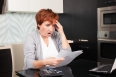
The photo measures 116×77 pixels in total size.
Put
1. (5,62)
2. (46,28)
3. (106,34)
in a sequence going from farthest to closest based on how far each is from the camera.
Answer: (106,34) < (5,62) < (46,28)

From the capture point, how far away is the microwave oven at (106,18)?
2549mm

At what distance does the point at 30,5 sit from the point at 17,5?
24cm

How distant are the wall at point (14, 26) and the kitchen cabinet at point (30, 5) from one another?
29 cm

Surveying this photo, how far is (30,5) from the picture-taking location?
2.91m

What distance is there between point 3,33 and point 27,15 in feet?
1.84

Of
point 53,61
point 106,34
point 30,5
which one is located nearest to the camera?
point 53,61

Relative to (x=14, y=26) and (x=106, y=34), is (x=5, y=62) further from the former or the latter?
(x=106, y=34)

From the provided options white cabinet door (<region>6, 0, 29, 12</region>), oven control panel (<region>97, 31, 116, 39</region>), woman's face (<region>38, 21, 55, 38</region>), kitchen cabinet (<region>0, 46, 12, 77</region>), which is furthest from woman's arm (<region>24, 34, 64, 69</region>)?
oven control panel (<region>97, 31, 116, 39</region>)

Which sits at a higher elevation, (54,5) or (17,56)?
(54,5)

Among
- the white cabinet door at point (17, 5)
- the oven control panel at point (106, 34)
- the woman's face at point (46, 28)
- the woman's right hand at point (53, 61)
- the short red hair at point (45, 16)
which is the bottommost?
the woman's right hand at point (53, 61)

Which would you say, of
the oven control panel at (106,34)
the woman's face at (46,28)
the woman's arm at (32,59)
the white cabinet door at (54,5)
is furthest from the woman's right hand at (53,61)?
the white cabinet door at (54,5)

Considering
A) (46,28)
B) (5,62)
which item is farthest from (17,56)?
(46,28)

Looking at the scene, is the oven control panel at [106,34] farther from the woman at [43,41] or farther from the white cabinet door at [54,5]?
the woman at [43,41]

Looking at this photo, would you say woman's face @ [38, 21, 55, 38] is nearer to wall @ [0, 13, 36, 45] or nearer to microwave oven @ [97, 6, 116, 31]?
microwave oven @ [97, 6, 116, 31]
